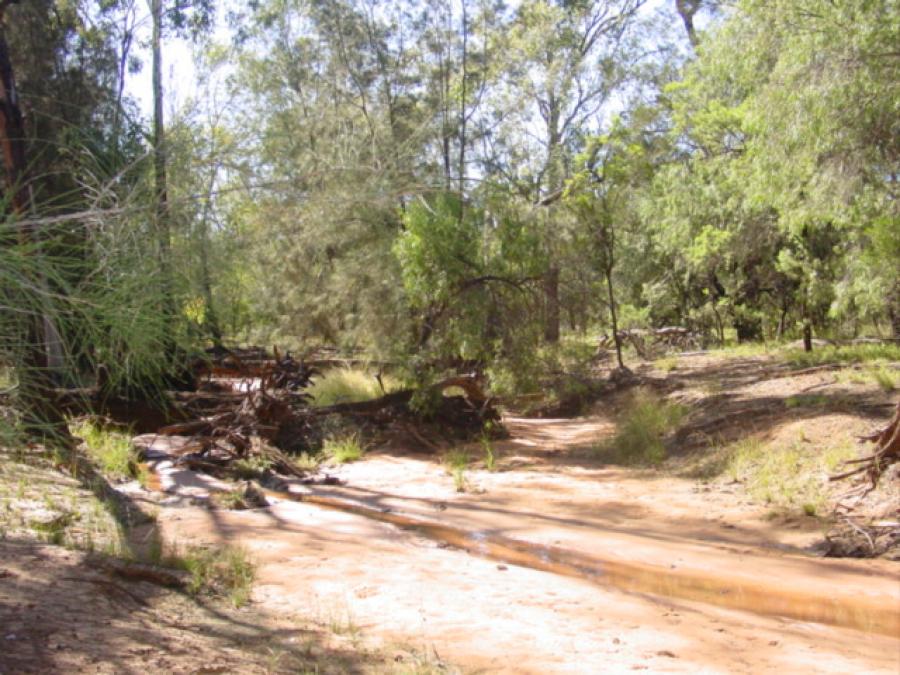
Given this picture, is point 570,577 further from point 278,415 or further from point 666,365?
point 666,365

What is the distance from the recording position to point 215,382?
14203mm

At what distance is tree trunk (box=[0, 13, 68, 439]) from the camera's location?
430 centimetres

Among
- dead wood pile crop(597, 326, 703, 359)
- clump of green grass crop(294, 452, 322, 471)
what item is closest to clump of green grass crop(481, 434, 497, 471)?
clump of green grass crop(294, 452, 322, 471)

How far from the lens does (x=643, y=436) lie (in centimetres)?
1223

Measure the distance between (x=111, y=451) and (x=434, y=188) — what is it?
7.18 meters

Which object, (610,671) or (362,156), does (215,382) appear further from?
(610,671)

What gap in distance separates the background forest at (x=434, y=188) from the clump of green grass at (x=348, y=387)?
0.82 metres

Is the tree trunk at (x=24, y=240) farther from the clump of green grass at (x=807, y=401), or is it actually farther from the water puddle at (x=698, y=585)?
the clump of green grass at (x=807, y=401)

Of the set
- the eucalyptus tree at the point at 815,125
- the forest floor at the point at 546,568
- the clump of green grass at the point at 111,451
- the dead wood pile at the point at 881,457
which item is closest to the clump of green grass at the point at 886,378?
the forest floor at the point at 546,568

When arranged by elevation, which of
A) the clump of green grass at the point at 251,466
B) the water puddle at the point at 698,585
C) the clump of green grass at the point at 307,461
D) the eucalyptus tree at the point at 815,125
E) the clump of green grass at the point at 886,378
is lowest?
the water puddle at the point at 698,585

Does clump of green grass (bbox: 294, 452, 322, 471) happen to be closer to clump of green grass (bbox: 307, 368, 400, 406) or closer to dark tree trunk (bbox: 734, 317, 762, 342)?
clump of green grass (bbox: 307, 368, 400, 406)

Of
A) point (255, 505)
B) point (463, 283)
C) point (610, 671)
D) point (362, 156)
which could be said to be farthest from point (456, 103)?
point (610, 671)

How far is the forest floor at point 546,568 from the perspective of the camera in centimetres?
475

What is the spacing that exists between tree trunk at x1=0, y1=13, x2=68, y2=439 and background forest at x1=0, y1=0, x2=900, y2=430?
39 mm
